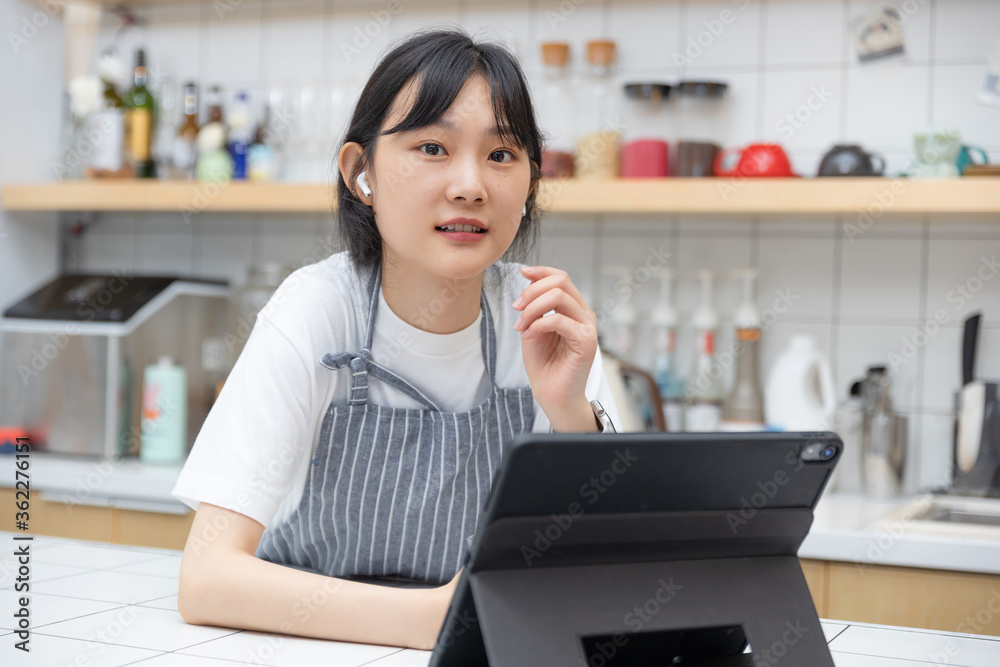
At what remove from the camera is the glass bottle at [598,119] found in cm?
195

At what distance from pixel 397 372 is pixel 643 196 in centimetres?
93

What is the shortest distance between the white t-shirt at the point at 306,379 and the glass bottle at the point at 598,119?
0.86 metres

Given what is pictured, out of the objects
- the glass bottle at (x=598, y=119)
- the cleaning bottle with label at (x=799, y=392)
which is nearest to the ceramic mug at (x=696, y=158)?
the glass bottle at (x=598, y=119)

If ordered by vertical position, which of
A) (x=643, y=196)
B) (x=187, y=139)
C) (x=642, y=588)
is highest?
(x=187, y=139)

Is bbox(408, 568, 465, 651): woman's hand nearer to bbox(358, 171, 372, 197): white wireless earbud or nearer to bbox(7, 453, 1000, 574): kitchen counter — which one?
bbox(358, 171, 372, 197): white wireless earbud

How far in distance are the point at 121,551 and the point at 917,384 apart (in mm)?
1527

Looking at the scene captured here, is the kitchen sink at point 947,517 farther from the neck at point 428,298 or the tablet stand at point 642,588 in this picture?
the tablet stand at point 642,588

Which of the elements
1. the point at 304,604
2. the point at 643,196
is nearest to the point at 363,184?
the point at 304,604

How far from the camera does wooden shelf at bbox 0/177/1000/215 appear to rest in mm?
1655

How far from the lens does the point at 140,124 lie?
2.28m

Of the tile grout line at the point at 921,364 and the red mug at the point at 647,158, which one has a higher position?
the red mug at the point at 647,158

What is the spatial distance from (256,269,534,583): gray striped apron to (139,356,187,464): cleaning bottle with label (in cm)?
110

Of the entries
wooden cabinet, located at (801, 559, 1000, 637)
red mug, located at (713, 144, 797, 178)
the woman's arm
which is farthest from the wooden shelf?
the woman's arm

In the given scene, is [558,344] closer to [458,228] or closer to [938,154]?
[458,228]
